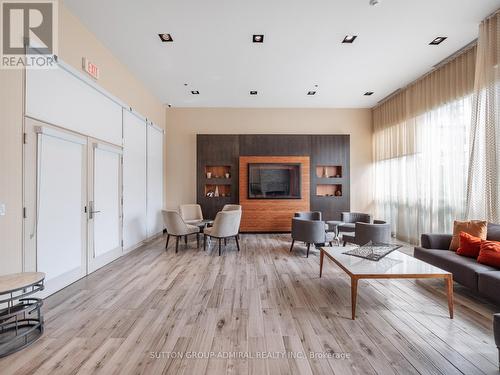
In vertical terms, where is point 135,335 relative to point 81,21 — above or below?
below

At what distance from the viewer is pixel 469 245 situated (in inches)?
121

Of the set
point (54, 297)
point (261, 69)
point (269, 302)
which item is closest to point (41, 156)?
point (54, 297)

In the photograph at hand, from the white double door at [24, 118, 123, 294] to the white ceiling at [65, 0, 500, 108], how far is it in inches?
73.7

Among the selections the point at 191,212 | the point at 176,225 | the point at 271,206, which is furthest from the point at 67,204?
the point at 271,206

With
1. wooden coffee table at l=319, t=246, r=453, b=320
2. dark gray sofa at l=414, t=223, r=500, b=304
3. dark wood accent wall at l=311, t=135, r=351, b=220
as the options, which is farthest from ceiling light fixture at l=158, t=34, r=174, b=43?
dark gray sofa at l=414, t=223, r=500, b=304

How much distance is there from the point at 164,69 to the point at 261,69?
2011 mm

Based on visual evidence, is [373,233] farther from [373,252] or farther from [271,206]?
[271,206]

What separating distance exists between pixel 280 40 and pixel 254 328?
4.14 metres

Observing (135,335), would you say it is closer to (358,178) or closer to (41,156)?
(41,156)

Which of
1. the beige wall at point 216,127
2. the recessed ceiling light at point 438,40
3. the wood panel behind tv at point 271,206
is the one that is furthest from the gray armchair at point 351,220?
the recessed ceiling light at point 438,40

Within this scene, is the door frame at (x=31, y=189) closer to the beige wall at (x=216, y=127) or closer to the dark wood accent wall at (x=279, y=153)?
the dark wood accent wall at (x=279, y=153)

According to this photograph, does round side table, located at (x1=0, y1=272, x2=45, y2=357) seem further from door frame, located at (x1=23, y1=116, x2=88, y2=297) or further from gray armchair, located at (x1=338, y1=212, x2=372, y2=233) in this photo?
gray armchair, located at (x1=338, y1=212, x2=372, y2=233)

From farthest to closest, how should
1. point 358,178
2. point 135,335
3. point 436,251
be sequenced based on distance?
→ point 358,178
point 436,251
point 135,335

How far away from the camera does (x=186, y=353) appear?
1.89 m
